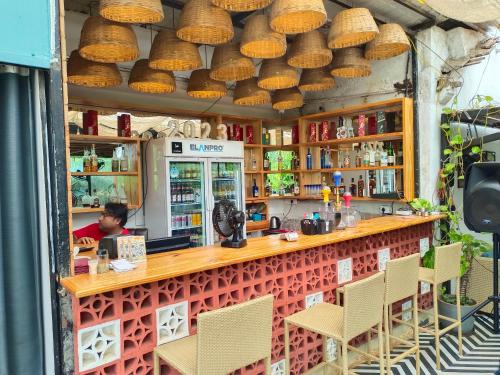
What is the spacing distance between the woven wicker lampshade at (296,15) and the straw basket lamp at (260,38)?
0.09 metres

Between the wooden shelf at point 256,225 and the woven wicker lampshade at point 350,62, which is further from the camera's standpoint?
the wooden shelf at point 256,225

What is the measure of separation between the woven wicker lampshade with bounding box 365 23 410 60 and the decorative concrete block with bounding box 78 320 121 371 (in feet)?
9.14

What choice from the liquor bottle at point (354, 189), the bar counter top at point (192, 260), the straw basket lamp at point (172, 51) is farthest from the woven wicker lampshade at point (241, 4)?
the liquor bottle at point (354, 189)

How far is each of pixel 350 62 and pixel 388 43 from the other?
36cm

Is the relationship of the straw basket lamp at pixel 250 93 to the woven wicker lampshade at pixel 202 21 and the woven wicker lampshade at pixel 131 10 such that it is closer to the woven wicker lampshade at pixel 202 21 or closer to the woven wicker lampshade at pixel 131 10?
the woven wicker lampshade at pixel 202 21

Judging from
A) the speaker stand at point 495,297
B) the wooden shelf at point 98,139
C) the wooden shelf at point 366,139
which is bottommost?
the speaker stand at point 495,297

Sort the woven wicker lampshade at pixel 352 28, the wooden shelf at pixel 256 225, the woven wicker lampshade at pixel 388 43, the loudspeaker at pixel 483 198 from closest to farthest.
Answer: the woven wicker lampshade at pixel 352 28
the woven wicker lampshade at pixel 388 43
the loudspeaker at pixel 483 198
the wooden shelf at pixel 256 225

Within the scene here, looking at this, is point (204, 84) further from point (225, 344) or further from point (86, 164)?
point (225, 344)

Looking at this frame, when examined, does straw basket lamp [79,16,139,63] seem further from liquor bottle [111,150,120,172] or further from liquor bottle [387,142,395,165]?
liquor bottle [387,142,395,165]

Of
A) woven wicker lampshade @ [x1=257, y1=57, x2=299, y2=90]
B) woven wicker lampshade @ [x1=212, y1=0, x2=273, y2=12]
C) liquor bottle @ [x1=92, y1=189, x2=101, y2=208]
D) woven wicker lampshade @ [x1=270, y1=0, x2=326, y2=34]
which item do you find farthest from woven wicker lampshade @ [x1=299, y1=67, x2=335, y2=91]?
liquor bottle @ [x1=92, y1=189, x2=101, y2=208]

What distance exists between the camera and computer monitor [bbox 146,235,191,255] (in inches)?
96.1

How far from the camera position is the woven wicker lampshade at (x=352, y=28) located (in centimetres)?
264

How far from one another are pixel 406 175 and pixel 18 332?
12.4 feet

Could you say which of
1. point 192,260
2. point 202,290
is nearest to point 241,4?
point 192,260
